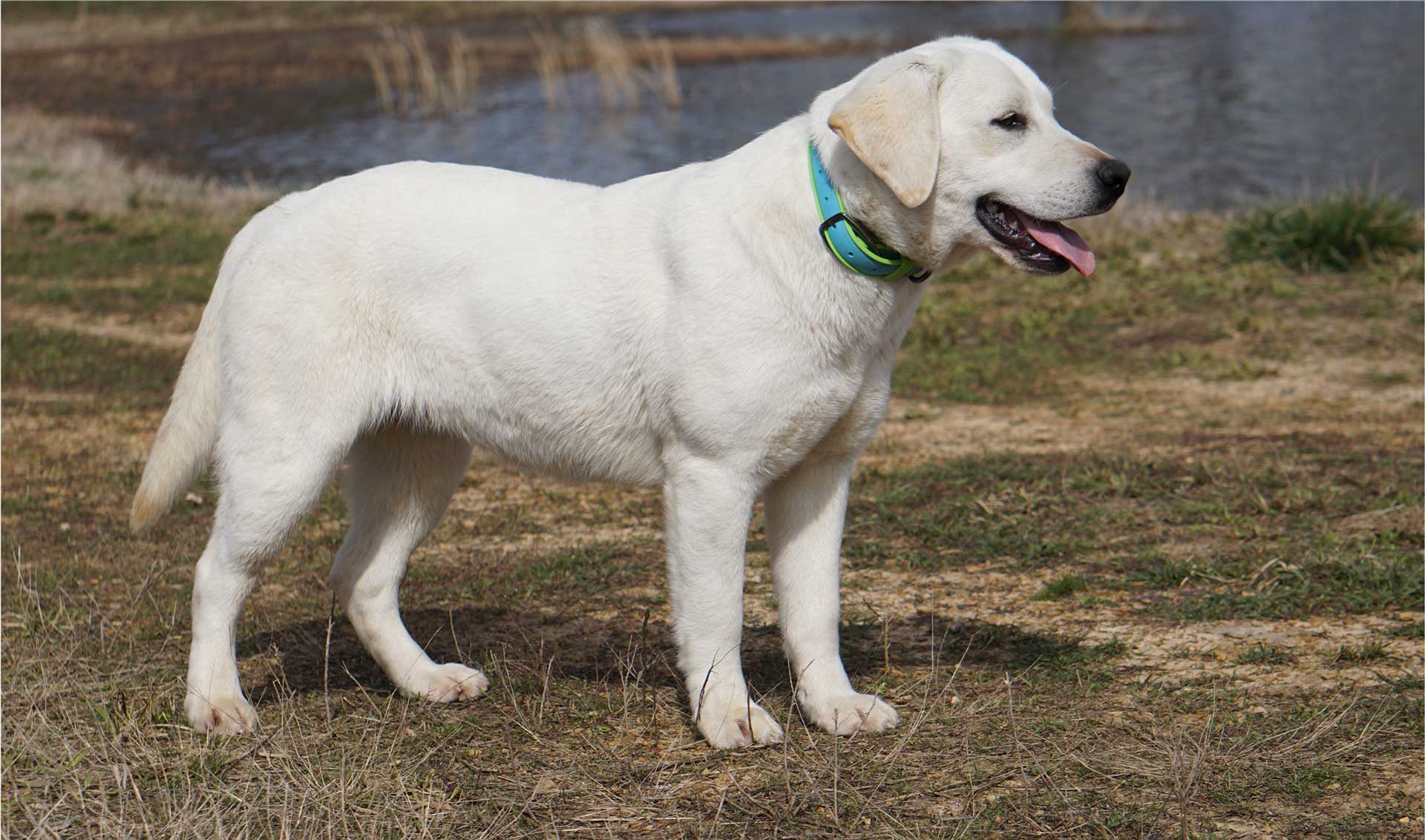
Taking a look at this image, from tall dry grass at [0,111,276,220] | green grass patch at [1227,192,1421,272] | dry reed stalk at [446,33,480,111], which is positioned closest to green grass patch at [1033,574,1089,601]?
green grass patch at [1227,192,1421,272]

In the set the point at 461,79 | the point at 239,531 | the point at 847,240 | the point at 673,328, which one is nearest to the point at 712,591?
the point at 673,328

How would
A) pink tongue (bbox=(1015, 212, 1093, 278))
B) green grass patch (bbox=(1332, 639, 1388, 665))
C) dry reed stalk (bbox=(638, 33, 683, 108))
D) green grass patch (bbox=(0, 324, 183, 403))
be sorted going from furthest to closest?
dry reed stalk (bbox=(638, 33, 683, 108)), green grass patch (bbox=(0, 324, 183, 403)), green grass patch (bbox=(1332, 639, 1388, 665)), pink tongue (bbox=(1015, 212, 1093, 278))

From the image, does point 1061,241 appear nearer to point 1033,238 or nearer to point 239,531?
point 1033,238

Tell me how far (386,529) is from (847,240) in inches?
75.0

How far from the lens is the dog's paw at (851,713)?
4.00 m

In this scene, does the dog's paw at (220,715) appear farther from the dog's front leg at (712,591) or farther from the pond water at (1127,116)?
the pond water at (1127,116)

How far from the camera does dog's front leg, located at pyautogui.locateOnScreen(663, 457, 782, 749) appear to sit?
3.80 meters

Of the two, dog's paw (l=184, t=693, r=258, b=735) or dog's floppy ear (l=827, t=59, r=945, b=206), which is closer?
dog's floppy ear (l=827, t=59, r=945, b=206)

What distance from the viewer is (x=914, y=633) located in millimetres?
4996

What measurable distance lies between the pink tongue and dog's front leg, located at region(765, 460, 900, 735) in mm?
863

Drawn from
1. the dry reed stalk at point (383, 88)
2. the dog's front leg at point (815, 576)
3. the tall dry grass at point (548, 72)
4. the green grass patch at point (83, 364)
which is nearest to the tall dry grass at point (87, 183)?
the green grass patch at point (83, 364)

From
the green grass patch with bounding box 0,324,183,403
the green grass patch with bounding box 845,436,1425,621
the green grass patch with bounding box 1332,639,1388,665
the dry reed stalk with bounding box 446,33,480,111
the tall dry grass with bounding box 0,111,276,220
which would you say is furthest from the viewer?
the dry reed stalk with bounding box 446,33,480,111

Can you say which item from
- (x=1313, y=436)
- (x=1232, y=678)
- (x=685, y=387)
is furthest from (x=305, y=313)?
(x=1313, y=436)

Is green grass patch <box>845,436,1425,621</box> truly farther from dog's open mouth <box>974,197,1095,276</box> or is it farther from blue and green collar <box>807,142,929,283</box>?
blue and green collar <box>807,142,929,283</box>
